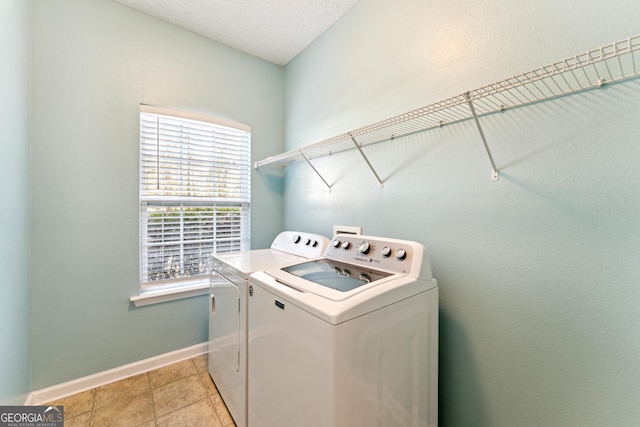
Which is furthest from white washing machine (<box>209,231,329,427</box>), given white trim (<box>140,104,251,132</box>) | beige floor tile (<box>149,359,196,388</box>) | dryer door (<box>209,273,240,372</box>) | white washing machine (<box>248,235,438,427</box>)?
white trim (<box>140,104,251,132</box>)

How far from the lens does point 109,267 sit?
1.76 m

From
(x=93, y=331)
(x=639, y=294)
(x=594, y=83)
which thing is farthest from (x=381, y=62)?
(x=93, y=331)

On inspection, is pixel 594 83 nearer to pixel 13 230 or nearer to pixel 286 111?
A: pixel 286 111

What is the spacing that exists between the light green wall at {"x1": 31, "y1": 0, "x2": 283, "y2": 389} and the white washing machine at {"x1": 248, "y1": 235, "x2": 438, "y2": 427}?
126 cm

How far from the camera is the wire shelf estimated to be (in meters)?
0.74

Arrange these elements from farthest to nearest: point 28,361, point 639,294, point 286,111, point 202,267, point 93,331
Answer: point 286,111 < point 202,267 < point 93,331 < point 28,361 < point 639,294

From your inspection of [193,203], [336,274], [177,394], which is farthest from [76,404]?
[336,274]

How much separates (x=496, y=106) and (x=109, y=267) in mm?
2550

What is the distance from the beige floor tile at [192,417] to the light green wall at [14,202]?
29.5 inches

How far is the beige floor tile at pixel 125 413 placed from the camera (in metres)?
1.43

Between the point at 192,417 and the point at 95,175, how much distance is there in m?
1.74

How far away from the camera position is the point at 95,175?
171cm

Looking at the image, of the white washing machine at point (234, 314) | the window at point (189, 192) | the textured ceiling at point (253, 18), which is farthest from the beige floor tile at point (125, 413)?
the textured ceiling at point (253, 18)

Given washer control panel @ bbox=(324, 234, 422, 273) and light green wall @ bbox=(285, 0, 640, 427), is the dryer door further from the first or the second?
light green wall @ bbox=(285, 0, 640, 427)
